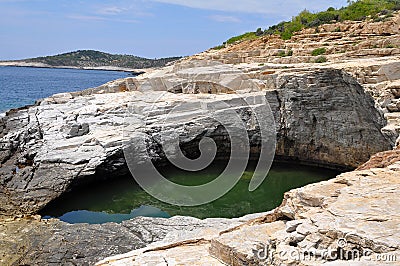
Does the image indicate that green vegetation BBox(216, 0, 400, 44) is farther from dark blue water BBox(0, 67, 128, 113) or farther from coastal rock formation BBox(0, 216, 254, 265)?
dark blue water BBox(0, 67, 128, 113)

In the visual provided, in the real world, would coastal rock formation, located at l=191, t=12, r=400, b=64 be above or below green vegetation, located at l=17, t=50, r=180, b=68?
below

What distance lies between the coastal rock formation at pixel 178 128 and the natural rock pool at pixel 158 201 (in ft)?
2.18

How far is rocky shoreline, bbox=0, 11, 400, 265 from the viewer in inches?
234

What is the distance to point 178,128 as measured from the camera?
19906 millimetres

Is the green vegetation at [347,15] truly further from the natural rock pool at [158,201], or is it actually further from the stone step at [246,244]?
the stone step at [246,244]

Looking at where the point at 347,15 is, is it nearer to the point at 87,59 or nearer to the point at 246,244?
the point at 246,244

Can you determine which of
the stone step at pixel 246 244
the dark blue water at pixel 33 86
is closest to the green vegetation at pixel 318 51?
the stone step at pixel 246 244

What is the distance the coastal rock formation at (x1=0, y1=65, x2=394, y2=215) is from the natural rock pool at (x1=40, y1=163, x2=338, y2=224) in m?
0.67

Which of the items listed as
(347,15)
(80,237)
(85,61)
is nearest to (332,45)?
(347,15)

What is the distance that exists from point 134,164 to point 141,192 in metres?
1.88

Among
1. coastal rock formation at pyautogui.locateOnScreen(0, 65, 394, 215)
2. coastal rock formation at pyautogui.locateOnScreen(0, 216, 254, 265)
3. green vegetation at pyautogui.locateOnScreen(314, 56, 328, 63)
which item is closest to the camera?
coastal rock formation at pyautogui.locateOnScreen(0, 216, 254, 265)

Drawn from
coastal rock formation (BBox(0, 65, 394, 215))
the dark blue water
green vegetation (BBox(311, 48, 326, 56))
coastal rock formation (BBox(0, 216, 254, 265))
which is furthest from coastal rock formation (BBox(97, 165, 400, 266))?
the dark blue water

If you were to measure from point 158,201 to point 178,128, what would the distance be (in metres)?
4.78

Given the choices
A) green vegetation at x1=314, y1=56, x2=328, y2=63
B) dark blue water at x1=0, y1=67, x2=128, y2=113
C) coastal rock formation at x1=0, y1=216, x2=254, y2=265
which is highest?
green vegetation at x1=314, y1=56, x2=328, y2=63
